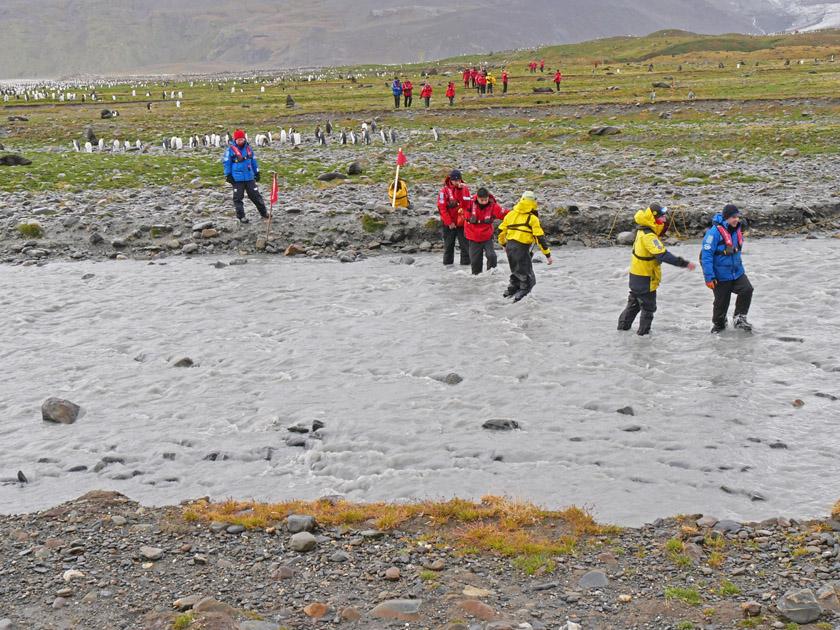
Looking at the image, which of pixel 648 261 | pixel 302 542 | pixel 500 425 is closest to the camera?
pixel 302 542

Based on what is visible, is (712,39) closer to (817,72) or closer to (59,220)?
(817,72)

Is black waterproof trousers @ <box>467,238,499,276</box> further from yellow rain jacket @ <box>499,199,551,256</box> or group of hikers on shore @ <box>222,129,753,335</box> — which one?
yellow rain jacket @ <box>499,199,551,256</box>

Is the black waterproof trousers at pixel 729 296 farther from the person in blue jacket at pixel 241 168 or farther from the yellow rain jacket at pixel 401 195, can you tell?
the person in blue jacket at pixel 241 168

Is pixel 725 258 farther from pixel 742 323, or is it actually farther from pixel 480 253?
pixel 480 253

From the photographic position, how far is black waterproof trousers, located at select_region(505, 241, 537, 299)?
15.7 metres

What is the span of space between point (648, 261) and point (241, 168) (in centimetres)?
1160

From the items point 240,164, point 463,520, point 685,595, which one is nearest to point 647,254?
point 463,520

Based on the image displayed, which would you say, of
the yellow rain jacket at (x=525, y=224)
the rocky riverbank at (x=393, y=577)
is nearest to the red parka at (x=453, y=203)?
the yellow rain jacket at (x=525, y=224)

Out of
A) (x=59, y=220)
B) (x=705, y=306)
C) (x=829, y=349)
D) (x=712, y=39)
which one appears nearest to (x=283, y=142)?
(x=59, y=220)

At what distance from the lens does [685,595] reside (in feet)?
21.8

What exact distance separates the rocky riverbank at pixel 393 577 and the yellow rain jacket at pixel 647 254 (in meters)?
5.96

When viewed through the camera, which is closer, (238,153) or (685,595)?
(685,595)

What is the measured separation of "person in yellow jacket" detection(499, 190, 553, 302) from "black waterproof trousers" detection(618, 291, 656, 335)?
2.12 m

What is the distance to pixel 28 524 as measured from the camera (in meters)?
8.36
